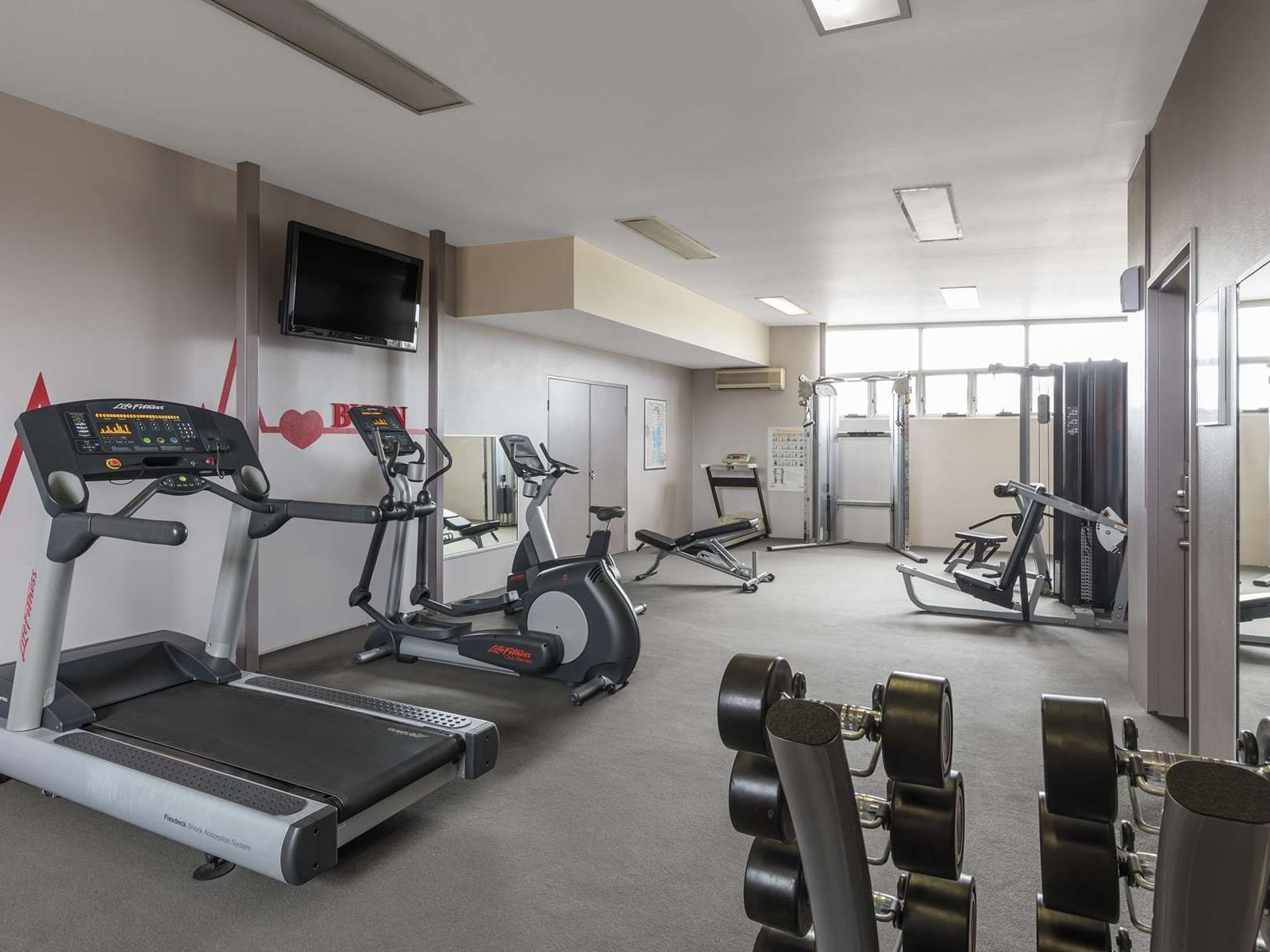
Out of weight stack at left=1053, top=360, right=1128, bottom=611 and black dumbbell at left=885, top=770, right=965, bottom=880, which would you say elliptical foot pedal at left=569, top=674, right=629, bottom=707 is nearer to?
black dumbbell at left=885, top=770, right=965, bottom=880

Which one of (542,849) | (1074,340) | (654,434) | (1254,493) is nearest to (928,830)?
(1254,493)

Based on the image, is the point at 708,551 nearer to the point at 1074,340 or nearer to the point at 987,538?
the point at 987,538

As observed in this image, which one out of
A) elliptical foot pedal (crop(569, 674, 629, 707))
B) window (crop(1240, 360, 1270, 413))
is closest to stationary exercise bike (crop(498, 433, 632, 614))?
elliptical foot pedal (crop(569, 674, 629, 707))

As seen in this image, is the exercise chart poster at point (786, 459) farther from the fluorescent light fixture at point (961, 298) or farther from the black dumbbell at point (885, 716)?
the black dumbbell at point (885, 716)

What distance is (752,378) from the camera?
9.49 m

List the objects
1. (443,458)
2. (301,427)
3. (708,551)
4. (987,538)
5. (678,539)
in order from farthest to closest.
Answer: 1. (708,551)
2. (678,539)
3. (987,538)
4. (443,458)
5. (301,427)

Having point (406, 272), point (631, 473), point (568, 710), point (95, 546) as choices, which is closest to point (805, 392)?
point (631, 473)

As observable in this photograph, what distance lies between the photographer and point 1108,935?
3.58ft

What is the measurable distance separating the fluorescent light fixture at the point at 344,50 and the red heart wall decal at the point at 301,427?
1969mm

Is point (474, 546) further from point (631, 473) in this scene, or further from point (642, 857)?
point (642, 857)

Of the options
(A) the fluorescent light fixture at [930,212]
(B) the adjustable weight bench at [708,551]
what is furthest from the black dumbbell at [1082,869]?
(B) the adjustable weight bench at [708,551]

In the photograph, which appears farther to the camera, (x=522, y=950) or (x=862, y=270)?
(x=862, y=270)

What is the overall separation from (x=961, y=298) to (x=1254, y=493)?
6051mm

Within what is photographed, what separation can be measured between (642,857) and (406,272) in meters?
3.75
